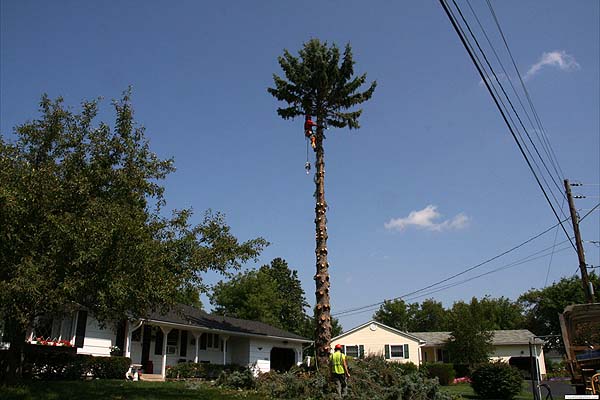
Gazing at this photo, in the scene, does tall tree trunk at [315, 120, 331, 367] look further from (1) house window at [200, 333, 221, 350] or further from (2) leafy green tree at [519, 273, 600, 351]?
(2) leafy green tree at [519, 273, 600, 351]

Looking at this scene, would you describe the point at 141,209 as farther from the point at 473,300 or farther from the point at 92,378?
the point at 473,300

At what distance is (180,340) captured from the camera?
2819cm

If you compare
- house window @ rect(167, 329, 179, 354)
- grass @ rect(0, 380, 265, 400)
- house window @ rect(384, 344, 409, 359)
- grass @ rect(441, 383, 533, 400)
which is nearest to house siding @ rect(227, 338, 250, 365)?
house window @ rect(167, 329, 179, 354)

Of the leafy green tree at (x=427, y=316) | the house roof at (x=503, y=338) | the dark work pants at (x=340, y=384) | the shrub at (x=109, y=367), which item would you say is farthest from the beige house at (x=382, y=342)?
the leafy green tree at (x=427, y=316)

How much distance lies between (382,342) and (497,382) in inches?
894

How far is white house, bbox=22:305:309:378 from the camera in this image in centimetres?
2139

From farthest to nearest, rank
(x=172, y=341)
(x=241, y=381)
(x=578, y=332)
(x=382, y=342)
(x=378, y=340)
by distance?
(x=378, y=340) < (x=382, y=342) < (x=172, y=341) < (x=241, y=381) < (x=578, y=332)

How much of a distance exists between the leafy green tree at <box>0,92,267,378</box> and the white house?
11.2 feet

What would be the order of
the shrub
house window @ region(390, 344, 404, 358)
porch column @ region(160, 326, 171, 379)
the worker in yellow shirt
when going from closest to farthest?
1. the worker in yellow shirt
2. the shrub
3. porch column @ region(160, 326, 171, 379)
4. house window @ region(390, 344, 404, 358)

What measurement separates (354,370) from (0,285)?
11.2 meters

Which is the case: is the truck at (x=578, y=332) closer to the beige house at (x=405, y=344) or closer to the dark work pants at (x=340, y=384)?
the dark work pants at (x=340, y=384)

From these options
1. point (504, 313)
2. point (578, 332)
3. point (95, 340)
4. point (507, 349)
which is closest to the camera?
point (578, 332)

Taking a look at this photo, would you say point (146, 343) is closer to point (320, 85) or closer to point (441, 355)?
point (320, 85)

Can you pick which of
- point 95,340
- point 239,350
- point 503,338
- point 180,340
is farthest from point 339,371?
point 503,338
